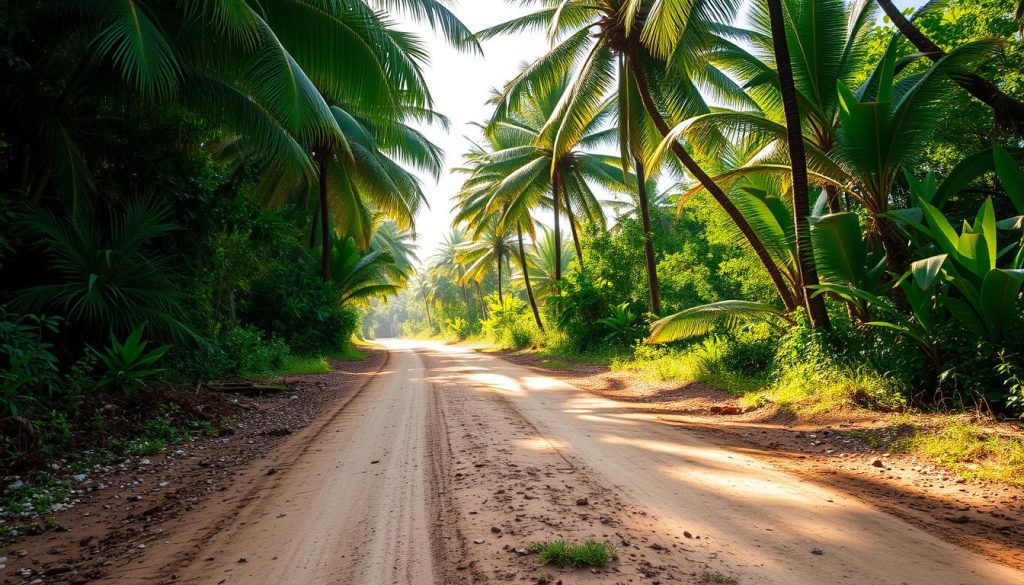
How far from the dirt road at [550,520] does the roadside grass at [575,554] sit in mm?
60

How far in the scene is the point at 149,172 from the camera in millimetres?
7383

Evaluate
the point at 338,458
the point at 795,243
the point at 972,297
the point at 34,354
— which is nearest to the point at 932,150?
the point at 795,243

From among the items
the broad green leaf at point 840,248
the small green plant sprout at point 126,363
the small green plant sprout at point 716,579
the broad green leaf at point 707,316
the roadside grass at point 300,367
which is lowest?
the small green plant sprout at point 716,579

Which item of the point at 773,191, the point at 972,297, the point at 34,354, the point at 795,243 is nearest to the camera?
the point at 34,354

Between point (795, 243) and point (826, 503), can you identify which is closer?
point (826, 503)

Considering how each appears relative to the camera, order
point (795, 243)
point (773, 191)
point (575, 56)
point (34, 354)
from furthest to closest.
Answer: point (575, 56) → point (773, 191) → point (795, 243) → point (34, 354)

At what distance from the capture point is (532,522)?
9.08 ft

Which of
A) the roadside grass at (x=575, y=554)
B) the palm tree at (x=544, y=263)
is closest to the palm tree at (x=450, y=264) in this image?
the palm tree at (x=544, y=263)

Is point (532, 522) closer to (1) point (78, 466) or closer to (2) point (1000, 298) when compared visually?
(1) point (78, 466)

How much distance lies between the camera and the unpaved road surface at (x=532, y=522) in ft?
7.51

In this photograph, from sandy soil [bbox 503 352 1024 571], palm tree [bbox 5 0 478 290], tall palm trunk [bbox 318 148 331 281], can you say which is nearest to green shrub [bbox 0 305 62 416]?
palm tree [bbox 5 0 478 290]

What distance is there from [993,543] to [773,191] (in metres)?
7.75

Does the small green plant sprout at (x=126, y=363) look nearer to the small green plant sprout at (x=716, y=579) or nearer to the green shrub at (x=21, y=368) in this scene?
the green shrub at (x=21, y=368)

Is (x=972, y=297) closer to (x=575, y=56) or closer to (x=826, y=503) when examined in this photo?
(x=826, y=503)
